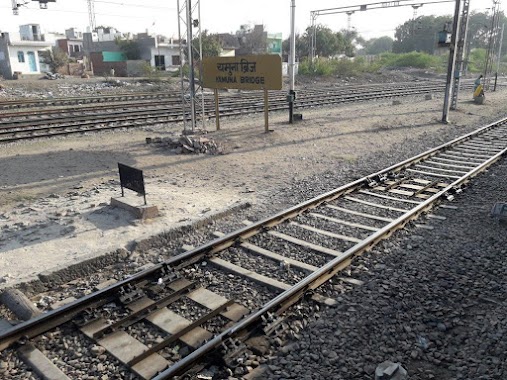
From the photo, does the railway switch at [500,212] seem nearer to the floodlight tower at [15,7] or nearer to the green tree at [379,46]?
the floodlight tower at [15,7]

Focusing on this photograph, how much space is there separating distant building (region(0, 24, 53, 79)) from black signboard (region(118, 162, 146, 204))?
42853 millimetres

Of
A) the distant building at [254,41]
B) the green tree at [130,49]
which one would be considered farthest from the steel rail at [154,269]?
the distant building at [254,41]

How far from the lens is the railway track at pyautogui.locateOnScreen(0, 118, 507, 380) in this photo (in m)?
4.36

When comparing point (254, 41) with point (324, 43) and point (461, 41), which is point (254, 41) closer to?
point (324, 43)

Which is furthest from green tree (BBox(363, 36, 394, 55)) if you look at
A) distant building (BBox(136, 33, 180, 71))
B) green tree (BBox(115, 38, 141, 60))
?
green tree (BBox(115, 38, 141, 60))

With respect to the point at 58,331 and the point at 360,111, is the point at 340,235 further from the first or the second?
the point at 360,111

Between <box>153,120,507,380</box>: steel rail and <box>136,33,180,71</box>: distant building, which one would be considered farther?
<box>136,33,180,71</box>: distant building

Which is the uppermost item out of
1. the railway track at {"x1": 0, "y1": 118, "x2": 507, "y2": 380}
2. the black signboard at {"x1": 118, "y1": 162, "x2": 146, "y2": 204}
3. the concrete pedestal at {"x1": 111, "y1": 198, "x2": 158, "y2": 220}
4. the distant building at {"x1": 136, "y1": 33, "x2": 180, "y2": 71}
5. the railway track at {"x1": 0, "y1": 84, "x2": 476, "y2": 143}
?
the distant building at {"x1": 136, "y1": 33, "x2": 180, "y2": 71}

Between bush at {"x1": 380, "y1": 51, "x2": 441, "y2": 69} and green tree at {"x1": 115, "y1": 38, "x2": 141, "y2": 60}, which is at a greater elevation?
green tree at {"x1": 115, "y1": 38, "x2": 141, "y2": 60}

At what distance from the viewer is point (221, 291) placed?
5438 millimetres

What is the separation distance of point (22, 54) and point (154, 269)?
53113 mm

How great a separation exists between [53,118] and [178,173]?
394 inches

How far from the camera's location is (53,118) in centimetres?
1838

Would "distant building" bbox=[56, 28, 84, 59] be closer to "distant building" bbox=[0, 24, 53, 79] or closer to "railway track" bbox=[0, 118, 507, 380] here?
"distant building" bbox=[0, 24, 53, 79]
